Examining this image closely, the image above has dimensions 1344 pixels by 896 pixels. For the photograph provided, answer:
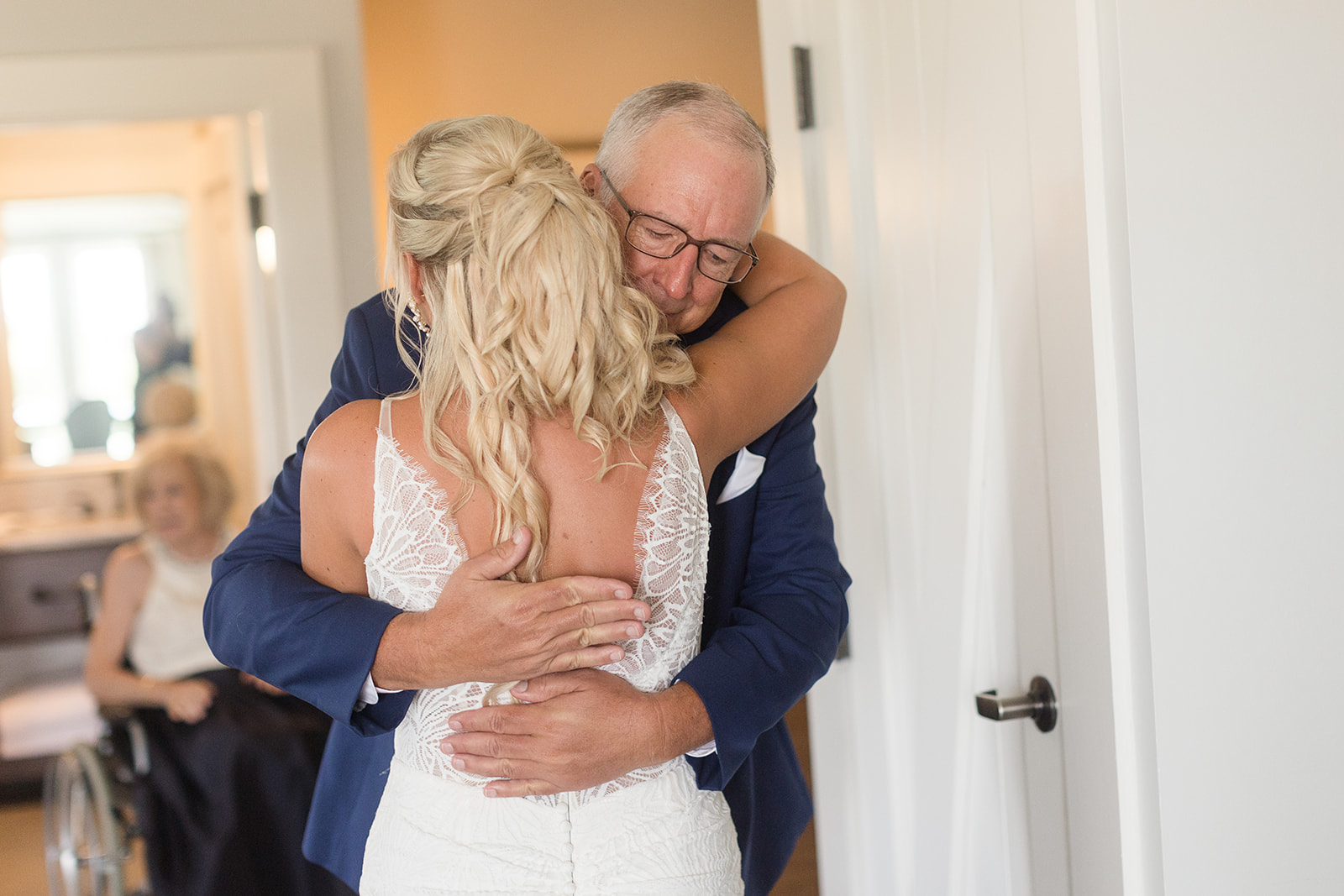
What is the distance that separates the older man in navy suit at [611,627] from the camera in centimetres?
101

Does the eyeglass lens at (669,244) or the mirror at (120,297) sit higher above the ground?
the mirror at (120,297)

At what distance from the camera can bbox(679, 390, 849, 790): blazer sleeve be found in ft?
4.09

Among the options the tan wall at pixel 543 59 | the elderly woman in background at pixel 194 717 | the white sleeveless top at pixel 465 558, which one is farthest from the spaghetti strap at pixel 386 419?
the tan wall at pixel 543 59

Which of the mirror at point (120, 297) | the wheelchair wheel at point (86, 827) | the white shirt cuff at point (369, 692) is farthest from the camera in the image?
the mirror at point (120, 297)

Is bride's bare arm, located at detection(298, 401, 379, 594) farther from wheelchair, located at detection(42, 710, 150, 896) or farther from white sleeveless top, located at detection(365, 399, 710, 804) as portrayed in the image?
wheelchair, located at detection(42, 710, 150, 896)

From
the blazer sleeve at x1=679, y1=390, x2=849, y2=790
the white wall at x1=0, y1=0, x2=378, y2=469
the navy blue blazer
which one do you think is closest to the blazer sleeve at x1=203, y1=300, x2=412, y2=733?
the navy blue blazer

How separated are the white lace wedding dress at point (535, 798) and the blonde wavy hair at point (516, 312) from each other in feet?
0.17

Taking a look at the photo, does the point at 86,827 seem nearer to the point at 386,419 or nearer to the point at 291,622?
the point at 291,622

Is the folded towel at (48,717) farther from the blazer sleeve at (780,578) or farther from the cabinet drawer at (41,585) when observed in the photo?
the blazer sleeve at (780,578)

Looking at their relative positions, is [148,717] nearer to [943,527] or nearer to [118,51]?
[118,51]

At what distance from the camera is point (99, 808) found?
8.01 feet

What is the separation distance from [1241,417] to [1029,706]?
463 mm

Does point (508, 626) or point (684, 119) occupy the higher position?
point (684, 119)

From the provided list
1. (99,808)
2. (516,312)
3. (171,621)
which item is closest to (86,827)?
(99,808)
